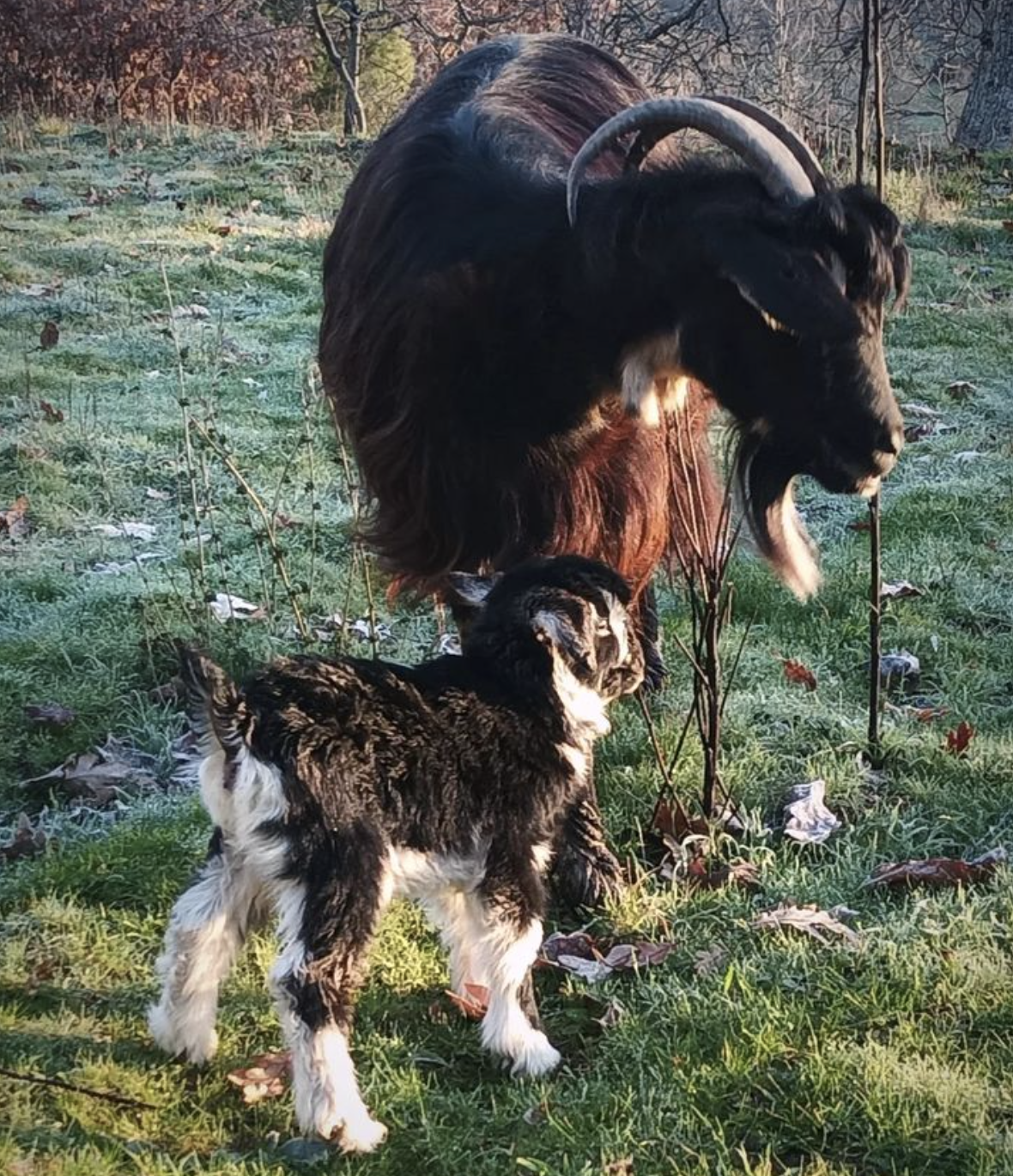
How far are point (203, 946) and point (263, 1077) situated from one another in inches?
13.5

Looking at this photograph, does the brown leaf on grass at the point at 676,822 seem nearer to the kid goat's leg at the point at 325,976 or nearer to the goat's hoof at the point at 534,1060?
the goat's hoof at the point at 534,1060

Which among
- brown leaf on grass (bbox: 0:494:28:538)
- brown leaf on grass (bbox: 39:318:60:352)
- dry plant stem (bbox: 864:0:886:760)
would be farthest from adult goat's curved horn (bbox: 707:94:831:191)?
brown leaf on grass (bbox: 39:318:60:352)

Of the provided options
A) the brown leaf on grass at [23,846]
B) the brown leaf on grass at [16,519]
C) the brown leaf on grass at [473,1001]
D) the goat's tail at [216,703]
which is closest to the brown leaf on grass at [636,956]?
the brown leaf on grass at [473,1001]

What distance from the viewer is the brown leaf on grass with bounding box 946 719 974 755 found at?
Answer: 4402mm

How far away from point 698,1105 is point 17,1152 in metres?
1.42

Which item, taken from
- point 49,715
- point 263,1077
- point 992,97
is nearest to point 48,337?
point 49,715

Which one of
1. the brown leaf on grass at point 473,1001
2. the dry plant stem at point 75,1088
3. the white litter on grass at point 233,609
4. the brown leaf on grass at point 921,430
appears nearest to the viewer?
the dry plant stem at point 75,1088

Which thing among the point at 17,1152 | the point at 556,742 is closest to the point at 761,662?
the point at 556,742

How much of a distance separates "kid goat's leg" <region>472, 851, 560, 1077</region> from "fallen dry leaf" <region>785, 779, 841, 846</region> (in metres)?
1.16

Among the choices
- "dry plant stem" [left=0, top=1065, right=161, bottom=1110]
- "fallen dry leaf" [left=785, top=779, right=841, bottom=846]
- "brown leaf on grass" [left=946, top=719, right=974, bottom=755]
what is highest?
"dry plant stem" [left=0, top=1065, right=161, bottom=1110]

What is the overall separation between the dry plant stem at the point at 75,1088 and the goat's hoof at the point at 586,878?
1.29 meters

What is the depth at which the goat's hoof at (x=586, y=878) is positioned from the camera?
12.4ft

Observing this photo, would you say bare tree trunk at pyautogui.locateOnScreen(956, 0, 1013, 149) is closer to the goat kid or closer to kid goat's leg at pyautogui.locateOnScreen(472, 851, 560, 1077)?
the goat kid

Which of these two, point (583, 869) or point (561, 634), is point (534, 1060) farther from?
point (561, 634)
